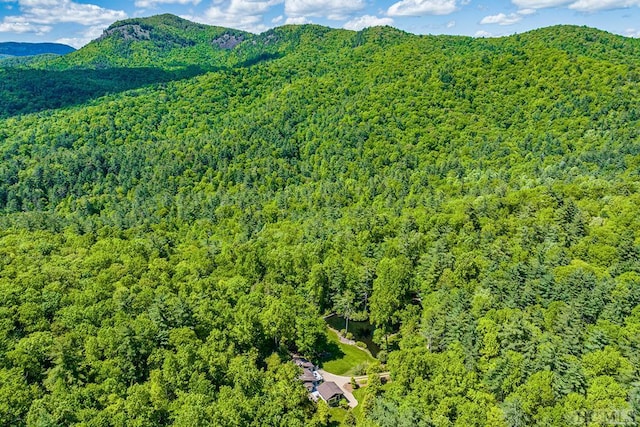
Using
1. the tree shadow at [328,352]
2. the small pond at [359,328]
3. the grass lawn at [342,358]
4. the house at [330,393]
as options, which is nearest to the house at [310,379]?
the house at [330,393]

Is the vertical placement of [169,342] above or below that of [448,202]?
below

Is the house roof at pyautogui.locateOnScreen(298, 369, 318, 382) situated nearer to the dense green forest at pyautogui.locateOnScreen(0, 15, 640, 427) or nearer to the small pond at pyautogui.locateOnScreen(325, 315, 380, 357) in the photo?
the dense green forest at pyautogui.locateOnScreen(0, 15, 640, 427)

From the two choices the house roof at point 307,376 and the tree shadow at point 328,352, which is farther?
the tree shadow at point 328,352

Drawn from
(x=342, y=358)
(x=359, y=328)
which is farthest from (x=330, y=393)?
(x=359, y=328)

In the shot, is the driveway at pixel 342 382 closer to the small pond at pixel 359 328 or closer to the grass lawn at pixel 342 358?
the grass lawn at pixel 342 358

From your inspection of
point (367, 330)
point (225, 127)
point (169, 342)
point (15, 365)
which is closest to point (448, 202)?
point (367, 330)

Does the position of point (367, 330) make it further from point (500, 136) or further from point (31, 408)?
point (500, 136)
